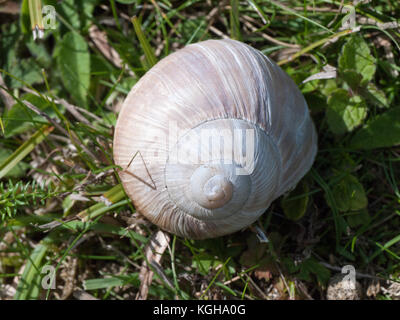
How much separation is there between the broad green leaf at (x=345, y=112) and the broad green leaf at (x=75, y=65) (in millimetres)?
1281

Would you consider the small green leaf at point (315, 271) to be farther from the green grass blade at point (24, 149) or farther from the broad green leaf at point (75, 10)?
the broad green leaf at point (75, 10)

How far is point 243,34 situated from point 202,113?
92 cm

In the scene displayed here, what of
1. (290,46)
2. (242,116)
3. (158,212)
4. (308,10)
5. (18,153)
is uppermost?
(308,10)

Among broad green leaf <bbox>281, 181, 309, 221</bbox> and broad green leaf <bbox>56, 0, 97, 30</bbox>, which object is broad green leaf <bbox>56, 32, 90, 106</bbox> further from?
broad green leaf <bbox>281, 181, 309, 221</bbox>

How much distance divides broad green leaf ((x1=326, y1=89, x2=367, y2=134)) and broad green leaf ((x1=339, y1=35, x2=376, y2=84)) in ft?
0.41

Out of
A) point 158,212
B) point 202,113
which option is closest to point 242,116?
point 202,113

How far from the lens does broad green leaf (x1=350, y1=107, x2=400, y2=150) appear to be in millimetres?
2078

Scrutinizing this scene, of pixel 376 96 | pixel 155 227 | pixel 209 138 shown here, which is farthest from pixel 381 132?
pixel 155 227

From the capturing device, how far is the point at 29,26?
221 centimetres

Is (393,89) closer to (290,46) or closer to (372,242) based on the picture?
(290,46)

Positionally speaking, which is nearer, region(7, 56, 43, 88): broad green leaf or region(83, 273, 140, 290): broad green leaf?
region(83, 273, 140, 290): broad green leaf

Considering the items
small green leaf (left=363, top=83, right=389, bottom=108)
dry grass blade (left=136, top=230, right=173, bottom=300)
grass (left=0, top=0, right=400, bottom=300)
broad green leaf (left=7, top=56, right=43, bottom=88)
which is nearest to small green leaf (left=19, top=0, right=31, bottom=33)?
grass (left=0, top=0, right=400, bottom=300)

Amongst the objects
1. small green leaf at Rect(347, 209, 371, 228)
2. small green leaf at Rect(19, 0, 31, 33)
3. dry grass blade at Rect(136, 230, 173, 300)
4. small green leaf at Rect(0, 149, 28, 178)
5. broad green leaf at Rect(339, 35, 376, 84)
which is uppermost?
small green leaf at Rect(19, 0, 31, 33)

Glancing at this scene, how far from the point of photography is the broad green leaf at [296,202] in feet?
6.76
